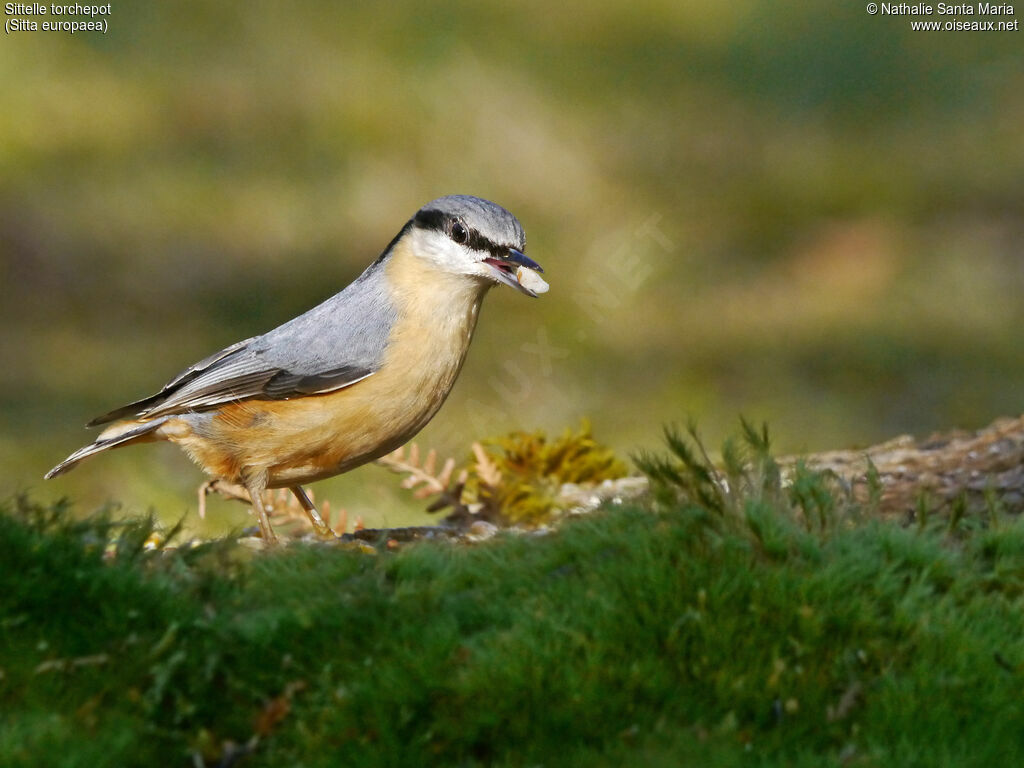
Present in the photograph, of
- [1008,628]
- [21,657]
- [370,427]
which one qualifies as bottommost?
[1008,628]

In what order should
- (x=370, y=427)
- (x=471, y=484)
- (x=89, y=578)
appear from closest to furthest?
(x=89, y=578), (x=370, y=427), (x=471, y=484)

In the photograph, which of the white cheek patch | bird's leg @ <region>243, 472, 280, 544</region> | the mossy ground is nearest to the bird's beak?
the white cheek patch

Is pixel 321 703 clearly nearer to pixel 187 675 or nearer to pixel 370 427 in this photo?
pixel 187 675

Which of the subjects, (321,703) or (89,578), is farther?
(89,578)

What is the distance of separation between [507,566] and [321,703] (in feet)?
1.99

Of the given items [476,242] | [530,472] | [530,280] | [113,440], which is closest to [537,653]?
[530,280]

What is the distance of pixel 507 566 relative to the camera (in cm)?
283

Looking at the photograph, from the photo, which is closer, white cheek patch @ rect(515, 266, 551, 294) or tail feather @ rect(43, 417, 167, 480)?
white cheek patch @ rect(515, 266, 551, 294)

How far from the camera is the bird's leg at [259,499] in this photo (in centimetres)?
402

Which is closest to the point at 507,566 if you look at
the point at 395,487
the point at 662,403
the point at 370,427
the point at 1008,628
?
the point at 1008,628

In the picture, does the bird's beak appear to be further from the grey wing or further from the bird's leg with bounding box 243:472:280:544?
the bird's leg with bounding box 243:472:280:544

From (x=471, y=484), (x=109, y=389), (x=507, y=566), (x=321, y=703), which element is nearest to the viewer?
(x=321, y=703)

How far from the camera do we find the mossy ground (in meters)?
2.29

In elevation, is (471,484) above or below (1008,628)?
above
